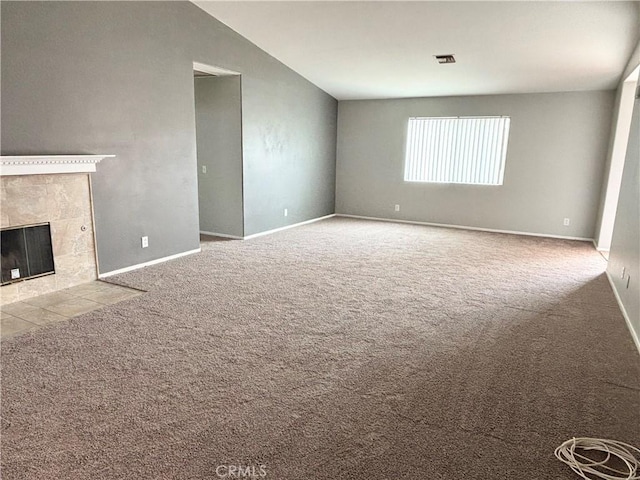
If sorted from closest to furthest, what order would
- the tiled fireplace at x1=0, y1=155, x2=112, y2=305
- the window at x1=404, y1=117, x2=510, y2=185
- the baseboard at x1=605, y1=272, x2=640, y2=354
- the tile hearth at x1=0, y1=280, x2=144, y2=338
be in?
the baseboard at x1=605, y1=272, x2=640, y2=354, the tile hearth at x1=0, y1=280, x2=144, y2=338, the tiled fireplace at x1=0, y1=155, x2=112, y2=305, the window at x1=404, y1=117, x2=510, y2=185

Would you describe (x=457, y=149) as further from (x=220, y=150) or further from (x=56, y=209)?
(x=56, y=209)

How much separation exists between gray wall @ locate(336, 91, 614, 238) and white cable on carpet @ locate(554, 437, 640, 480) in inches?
223

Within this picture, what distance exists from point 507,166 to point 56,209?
254 inches

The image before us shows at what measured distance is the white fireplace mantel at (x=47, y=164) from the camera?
322cm

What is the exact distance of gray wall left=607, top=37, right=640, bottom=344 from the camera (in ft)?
10.5

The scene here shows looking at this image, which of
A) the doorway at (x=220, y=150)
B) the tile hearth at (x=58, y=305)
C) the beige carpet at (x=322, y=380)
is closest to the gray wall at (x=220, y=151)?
the doorway at (x=220, y=150)

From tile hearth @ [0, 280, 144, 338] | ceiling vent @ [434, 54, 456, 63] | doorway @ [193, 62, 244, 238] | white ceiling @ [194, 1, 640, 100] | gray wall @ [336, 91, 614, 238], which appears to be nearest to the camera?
tile hearth @ [0, 280, 144, 338]

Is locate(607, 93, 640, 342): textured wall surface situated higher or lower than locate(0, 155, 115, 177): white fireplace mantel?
lower

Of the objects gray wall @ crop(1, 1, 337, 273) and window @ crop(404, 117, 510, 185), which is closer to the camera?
gray wall @ crop(1, 1, 337, 273)

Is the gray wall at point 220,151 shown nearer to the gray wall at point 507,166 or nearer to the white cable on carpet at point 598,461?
the gray wall at point 507,166

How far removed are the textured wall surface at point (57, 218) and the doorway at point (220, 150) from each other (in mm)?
2309

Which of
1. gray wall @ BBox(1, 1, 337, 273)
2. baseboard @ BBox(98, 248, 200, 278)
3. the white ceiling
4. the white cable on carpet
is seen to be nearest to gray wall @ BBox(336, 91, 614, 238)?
the white ceiling

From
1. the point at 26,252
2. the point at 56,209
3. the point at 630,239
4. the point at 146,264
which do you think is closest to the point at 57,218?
the point at 56,209

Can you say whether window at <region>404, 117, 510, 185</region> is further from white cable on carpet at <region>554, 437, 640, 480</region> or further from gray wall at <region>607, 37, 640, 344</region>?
white cable on carpet at <region>554, 437, 640, 480</region>
